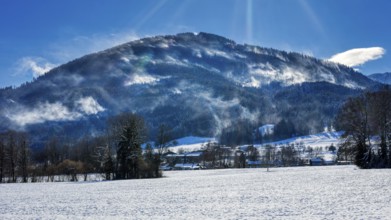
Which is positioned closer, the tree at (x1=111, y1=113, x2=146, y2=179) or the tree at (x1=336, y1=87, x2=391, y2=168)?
the tree at (x1=336, y1=87, x2=391, y2=168)

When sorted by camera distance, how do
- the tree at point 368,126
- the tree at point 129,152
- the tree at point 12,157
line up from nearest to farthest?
the tree at point 368,126
the tree at point 129,152
the tree at point 12,157

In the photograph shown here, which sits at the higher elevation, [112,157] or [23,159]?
[112,157]

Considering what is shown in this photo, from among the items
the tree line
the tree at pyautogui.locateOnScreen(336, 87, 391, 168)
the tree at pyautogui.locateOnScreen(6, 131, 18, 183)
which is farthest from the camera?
the tree at pyautogui.locateOnScreen(6, 131, 18, 183)

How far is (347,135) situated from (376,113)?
274 inches

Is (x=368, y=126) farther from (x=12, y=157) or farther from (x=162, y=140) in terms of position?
(x=12, y=157)

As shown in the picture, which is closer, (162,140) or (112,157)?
(112,157)

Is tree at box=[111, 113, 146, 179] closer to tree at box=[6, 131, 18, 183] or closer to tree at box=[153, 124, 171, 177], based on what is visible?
tree at box=[153, 124, 171, 177]

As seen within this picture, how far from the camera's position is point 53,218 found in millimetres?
28172

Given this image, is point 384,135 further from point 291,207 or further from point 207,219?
point 207,219

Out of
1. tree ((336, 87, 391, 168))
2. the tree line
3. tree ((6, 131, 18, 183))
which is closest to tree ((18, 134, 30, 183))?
the tree line

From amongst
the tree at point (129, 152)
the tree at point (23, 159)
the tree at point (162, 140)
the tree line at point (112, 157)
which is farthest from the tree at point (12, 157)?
the tree at point (162, 140)

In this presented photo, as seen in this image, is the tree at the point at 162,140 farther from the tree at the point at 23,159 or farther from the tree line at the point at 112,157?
the tree at the point at 23,159

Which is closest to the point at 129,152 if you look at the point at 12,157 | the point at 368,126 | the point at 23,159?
the point at 23,159

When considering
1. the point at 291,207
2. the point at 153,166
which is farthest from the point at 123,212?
the point at 153,166
